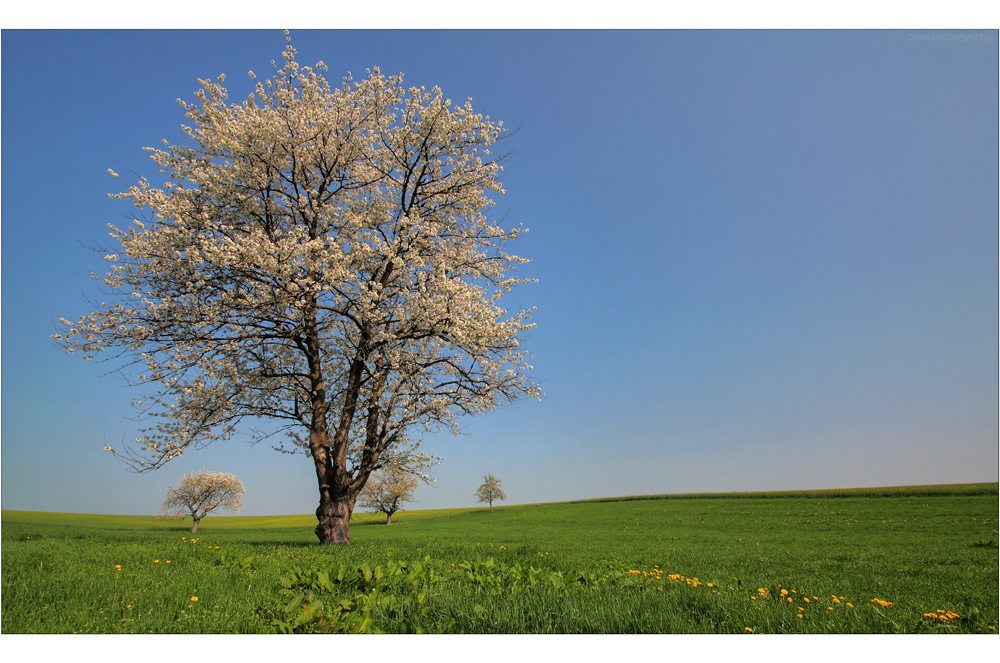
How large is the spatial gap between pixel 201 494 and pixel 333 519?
42.7 m

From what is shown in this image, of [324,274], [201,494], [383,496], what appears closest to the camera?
[324,274]

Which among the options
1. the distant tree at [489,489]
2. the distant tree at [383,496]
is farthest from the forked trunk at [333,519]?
the distant tree at [489,489]

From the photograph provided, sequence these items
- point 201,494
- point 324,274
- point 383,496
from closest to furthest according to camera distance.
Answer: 1. point 324,274
2. point 201,494
3. point 383,496

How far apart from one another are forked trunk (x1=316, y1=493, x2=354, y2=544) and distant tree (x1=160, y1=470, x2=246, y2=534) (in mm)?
42066

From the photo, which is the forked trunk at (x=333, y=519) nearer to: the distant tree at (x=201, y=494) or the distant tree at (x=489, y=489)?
the distant tree at (x=201, y=494)

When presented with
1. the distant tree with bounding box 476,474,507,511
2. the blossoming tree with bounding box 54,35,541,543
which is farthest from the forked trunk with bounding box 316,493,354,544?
the distant tree with bounding box 476,474,507,511

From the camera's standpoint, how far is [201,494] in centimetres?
4688

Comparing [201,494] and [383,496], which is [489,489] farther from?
[201,494]

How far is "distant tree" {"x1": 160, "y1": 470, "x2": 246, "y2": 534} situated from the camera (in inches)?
1843

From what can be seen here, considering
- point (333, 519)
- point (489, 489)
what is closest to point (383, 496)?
point (489, 489)

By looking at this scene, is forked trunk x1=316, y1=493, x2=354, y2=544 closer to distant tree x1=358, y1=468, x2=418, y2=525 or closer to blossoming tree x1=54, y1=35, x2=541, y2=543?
blossoming tree x1=54, y1=35, x2=541, y2=543

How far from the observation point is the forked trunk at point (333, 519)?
13.7 m
